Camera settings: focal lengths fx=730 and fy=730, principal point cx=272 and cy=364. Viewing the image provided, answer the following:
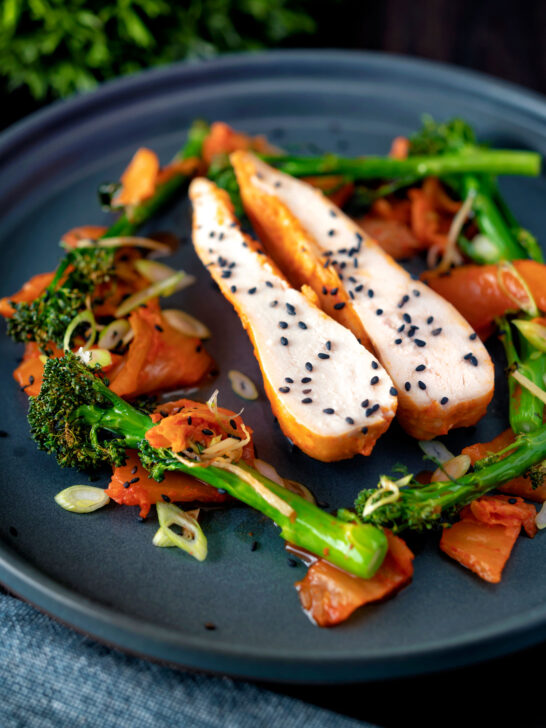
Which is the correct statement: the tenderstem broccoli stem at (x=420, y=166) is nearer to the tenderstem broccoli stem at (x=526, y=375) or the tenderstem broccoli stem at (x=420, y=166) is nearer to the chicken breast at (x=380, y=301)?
the chicken breast at (x=380, y=301)

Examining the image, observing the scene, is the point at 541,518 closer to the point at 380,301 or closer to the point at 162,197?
the point at 380,301

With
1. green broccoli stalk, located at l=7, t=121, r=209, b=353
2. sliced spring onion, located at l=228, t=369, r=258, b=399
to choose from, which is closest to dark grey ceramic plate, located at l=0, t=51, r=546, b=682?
sliced spring onion, located at l=228, t=369, r=258, b=399

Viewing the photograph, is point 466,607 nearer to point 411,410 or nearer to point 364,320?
point 411,410

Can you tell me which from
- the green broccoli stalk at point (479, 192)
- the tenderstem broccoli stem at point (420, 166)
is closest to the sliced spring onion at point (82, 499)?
the tenderstem broccoli stem at point (420, 166)

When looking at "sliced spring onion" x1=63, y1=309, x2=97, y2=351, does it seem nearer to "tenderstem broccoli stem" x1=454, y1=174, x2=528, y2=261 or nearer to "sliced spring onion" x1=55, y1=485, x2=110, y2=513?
"sliced spring onion" x1=55, y1=485, x2=110, y2=513

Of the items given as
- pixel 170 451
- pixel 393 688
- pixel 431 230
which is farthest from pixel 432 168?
pixel 393 688

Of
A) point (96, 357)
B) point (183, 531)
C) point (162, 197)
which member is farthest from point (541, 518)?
point (162, 197)

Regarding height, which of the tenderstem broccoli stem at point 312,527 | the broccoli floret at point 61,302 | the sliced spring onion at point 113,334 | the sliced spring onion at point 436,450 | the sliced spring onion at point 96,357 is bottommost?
the sliced spring onion at point 436,450
